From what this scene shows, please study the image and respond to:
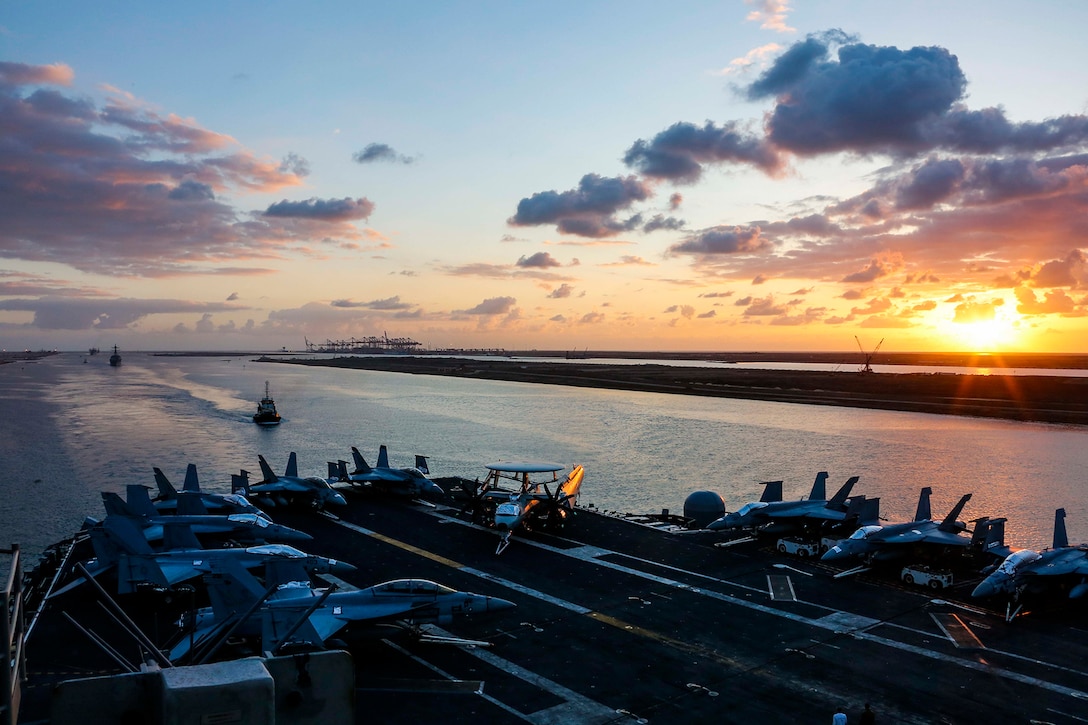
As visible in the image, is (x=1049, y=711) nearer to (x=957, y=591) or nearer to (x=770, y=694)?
(x=770, y=694)

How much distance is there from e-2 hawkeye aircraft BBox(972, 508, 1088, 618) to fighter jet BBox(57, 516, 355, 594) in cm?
3259

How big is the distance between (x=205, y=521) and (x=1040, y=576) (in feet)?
153

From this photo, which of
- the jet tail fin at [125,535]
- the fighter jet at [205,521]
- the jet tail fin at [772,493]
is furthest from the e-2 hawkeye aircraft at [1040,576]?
the jet tail fin at [125,535]

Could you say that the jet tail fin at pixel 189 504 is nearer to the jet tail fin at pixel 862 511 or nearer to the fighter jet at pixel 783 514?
the fighter jet at pixel 783 514

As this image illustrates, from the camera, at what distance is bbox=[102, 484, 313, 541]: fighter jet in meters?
44.0

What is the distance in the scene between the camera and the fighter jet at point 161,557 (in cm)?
3484

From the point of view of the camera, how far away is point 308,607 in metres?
28.2

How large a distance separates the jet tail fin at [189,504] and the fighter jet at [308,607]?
21.0m

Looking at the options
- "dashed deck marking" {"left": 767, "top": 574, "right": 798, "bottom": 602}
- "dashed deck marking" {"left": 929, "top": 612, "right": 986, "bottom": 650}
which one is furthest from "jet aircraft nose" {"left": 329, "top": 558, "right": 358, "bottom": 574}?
"dashed deck marking" {"left": 929, "top": 612, "right": 986, "bottom": 650}

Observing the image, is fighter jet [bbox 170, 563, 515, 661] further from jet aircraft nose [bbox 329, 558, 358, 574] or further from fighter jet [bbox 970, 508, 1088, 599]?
fighter jet [bbox 970, 508, 1088, 599]

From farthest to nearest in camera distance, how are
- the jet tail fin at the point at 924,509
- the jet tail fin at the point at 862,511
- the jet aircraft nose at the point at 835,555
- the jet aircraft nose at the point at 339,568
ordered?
the jet tail fin at the point at 862,511, the jet tail fin at the point at 924,509, the jet aircraft nose at the point at 835,555, the jet aircraft nose at the point at 339,568

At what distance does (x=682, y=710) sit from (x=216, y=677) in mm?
22517

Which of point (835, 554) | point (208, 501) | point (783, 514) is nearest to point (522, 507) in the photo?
point (783, 514)

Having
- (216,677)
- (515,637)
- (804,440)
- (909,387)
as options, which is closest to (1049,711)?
(515,637)
